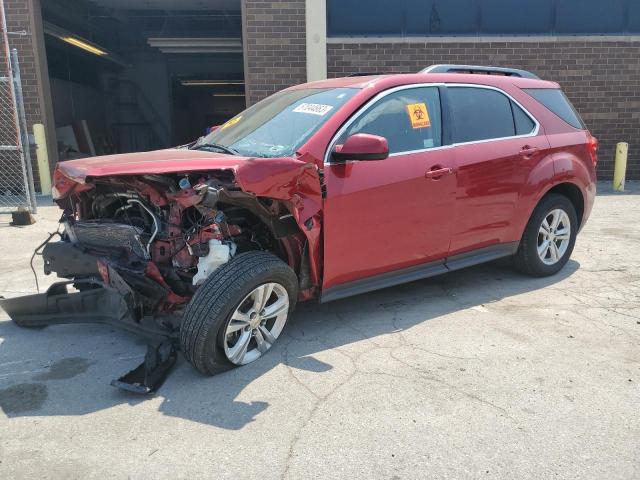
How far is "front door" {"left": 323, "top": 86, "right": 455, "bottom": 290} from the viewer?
3.88 m

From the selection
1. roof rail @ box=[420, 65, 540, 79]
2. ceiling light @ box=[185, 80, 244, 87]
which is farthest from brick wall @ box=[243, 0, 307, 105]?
ceiling light @ box=[185, 80, 244, 87]

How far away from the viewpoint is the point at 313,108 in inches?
167

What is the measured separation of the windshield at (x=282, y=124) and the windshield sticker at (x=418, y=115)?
0.49 meters

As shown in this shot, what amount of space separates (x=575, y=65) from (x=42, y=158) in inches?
422

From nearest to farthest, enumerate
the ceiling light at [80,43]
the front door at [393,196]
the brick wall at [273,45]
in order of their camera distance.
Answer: the front door at [393,196]
the brick wall at [273,45]
the ceiling light at [80,43]

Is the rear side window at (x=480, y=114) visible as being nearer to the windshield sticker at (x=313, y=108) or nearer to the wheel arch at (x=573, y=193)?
the wheel arch at (x=573, y=193)

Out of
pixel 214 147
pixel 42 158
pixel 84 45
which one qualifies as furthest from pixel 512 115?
pixel 84 45

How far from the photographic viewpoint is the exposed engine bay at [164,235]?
3.48 metres

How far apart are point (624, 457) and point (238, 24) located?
1577 centimetres

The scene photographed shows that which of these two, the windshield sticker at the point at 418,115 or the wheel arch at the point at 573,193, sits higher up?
the windshield sticker at the point at 418,115

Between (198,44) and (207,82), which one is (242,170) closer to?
(198,44)

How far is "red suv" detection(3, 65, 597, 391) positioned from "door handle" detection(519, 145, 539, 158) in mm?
16

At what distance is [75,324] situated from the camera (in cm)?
442

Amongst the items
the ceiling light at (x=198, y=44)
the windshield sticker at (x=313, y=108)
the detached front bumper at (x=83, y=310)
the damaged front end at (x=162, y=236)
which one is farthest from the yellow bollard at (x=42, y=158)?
the windshield sticker at (x=313, y=108)
